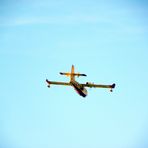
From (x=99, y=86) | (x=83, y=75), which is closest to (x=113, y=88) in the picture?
(x=99, y=86)

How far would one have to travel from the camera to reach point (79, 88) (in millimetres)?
115000

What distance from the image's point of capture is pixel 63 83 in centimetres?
11962

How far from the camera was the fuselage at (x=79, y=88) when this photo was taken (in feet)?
368

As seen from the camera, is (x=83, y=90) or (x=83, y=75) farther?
(x=83, y=90)

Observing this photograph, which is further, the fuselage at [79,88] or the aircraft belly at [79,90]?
the aircraft belly at [79,90]

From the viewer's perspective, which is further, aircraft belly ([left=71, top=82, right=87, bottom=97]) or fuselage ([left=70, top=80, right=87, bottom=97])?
aircraft belly ([left=71, top=82, right=87, bottom=97])

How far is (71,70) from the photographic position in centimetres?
11200

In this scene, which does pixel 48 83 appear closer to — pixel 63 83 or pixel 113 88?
pixel 63 83

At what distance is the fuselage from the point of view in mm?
112125

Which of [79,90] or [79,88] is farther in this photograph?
[79,90]

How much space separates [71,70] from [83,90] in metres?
9.61

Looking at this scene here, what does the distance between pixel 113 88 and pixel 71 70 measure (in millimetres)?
13631

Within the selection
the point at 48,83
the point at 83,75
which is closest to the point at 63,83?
the point at 48,83

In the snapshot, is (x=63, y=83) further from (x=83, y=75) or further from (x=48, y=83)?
(x=83, y=75)
